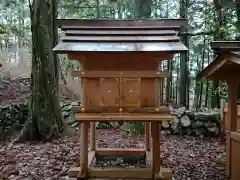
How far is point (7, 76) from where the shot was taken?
462 inches

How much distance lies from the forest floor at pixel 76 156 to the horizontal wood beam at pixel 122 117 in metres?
Result: 1.32

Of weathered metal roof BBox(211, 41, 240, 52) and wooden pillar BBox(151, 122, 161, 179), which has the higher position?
weathered metal roof BBox(211, 41, 240, 52)

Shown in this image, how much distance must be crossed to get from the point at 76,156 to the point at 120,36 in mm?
2682

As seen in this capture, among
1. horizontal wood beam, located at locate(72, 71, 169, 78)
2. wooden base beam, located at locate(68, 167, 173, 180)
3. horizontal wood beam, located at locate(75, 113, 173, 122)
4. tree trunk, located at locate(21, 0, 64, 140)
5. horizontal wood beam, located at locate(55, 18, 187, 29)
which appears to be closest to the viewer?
horizontal wood beam, located at locate(75, 113, 173, 122)

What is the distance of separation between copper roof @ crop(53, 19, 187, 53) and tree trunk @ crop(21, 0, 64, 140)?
2824 millimetres

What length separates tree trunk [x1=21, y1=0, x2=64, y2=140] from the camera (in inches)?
282

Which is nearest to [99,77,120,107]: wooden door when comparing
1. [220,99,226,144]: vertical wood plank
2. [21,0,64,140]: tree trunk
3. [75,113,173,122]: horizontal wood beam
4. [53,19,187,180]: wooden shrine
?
[53,19,187,180]: wooden shrine

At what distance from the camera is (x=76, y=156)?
5.90 meters

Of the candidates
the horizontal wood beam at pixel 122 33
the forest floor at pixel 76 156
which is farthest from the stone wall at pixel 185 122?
the horizontal wood beam at pixel 122 33

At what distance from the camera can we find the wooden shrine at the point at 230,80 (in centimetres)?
428

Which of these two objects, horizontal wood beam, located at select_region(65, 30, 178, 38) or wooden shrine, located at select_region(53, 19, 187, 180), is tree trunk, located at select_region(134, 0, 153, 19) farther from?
wooden shrine, located at select_region(53, 19, 187, 180)

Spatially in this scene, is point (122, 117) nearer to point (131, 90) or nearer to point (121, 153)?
point (131, 90)

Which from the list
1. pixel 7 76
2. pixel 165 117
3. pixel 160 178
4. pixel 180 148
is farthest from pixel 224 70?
pixel 7 76

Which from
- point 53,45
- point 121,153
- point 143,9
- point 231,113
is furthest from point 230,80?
point 53,45
